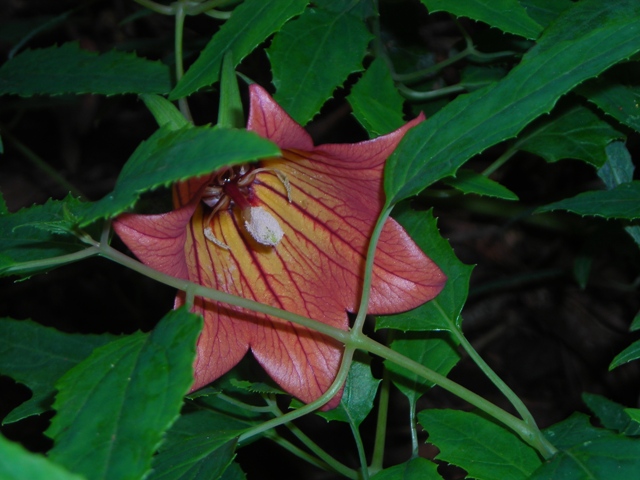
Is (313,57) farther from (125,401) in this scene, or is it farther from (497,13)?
(125,401)

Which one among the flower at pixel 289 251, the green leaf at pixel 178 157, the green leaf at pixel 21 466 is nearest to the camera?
the green leaf at pixel 21 466

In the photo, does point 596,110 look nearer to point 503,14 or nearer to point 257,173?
point 503,14

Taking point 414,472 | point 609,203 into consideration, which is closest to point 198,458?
point 414,472

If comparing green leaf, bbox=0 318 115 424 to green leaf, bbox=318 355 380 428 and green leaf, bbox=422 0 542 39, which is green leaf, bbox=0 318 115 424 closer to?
green leaf, bbox=318 355 380 428

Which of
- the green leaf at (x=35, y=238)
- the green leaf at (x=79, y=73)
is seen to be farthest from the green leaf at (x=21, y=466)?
the green leaf at (x=79, y=73)

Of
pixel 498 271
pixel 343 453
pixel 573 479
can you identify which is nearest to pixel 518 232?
pixel 498 271

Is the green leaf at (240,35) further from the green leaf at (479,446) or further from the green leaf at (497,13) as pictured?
the green leaf at (479,446)

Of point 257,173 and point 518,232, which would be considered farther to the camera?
point 518,232
